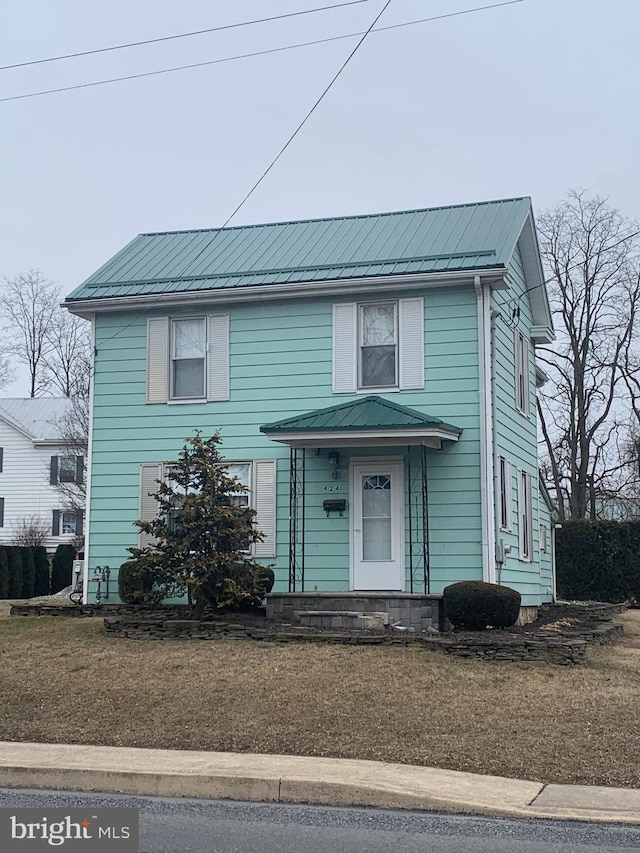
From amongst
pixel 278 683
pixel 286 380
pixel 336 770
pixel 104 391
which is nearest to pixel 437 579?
pixel 286 380

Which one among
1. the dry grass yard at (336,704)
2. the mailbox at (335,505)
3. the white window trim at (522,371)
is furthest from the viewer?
the white window trim at (522,371)

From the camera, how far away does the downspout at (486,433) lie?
54.6 feet

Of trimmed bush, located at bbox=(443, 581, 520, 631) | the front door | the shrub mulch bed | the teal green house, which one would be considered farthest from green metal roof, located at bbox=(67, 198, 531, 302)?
the shrub mulch bed

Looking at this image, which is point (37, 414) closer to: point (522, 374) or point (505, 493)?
point (522, 374)

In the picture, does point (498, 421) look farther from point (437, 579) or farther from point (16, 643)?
point (16, 643)

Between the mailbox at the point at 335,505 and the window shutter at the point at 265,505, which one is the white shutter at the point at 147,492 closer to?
the window shutter at the point at 265,505

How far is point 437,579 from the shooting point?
16.9m

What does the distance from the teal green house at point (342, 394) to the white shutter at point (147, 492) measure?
0.12 ft

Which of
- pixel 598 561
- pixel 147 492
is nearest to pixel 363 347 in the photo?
pixel 147 492

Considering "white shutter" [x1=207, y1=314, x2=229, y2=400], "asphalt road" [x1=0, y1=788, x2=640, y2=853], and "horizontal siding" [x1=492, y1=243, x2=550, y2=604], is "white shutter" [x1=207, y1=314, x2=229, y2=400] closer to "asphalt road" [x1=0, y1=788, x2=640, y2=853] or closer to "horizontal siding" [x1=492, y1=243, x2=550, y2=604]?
"horizontal siding" [x1=492, y1=243, x2=550, y2=604]

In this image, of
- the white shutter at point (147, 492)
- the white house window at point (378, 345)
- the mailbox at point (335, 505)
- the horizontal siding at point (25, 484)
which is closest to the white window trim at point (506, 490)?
the white house window at point (378, 345)

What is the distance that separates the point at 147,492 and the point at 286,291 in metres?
4.13

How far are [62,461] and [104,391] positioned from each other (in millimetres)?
20942

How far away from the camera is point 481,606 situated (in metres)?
14.6
